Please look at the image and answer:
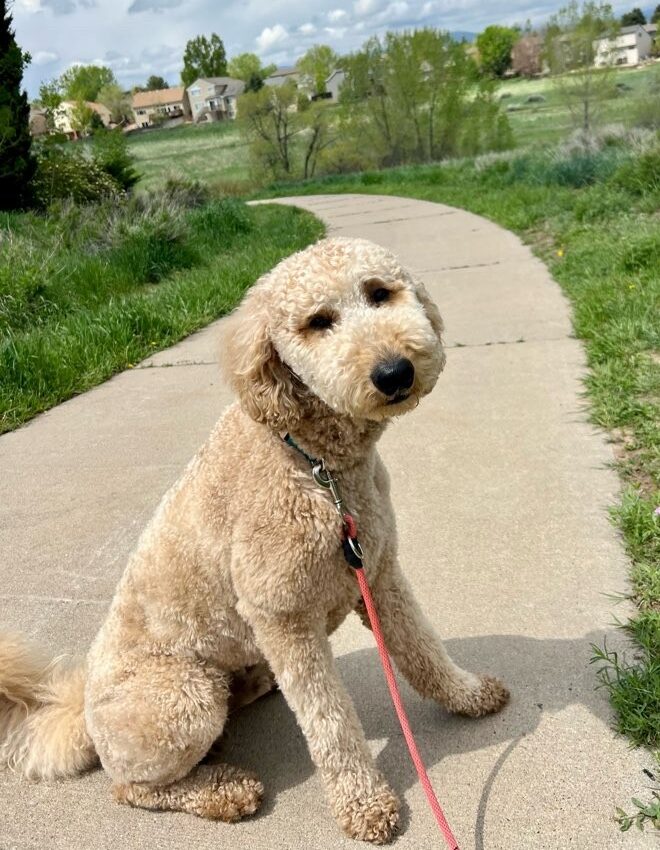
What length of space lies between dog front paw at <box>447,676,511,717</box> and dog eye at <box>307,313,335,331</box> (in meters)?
1.31

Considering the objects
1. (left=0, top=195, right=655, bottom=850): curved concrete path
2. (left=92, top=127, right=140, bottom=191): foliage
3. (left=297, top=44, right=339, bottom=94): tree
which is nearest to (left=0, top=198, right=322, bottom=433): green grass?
(left=0, top=195, right=655, bottom=850): curved concrete path

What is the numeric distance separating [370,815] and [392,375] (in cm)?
127

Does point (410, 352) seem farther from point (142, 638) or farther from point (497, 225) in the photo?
point (497, 225)

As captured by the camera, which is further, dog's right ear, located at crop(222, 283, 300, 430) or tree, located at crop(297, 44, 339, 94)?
tree, located at crop(297, 44, 339, 94)

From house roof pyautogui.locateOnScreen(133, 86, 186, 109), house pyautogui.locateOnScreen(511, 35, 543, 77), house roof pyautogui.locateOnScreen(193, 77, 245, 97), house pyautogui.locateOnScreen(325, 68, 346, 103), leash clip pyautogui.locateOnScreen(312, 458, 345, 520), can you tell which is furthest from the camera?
house roof pyautogui.locateOnScreen(133, 86, 186, 109)

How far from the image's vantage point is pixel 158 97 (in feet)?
350

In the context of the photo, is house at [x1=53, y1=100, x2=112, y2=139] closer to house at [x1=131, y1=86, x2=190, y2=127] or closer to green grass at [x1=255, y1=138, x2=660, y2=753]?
green grass at [x1=255, y1=138, x2=660, y2=753]

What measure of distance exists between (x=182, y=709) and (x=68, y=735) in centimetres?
49

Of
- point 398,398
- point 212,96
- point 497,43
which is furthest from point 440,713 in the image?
point 212,96

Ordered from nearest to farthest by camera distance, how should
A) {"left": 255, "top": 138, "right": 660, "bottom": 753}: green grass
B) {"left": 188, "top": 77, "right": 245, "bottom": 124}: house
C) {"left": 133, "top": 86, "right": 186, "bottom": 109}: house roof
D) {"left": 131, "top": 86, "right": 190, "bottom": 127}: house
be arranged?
{"left": 255, "top": 138, "right": 660, "bottom": 753}: green grass
{"left": 188, "top": 77, "right": 245, "bottom": 124}: house
{"left": 131, "top": 86, "right": 190, "bottom": 127}: house
{"left": 133, "top": 86, "right": 186, "bottom": 109}: house roof

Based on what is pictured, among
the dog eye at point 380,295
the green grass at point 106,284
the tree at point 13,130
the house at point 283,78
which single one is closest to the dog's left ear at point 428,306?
the dog eye at point 380,295

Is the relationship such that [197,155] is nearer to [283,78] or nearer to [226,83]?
[283,78]

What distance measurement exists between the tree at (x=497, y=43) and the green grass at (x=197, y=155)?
40145 mm

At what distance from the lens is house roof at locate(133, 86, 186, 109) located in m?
106
